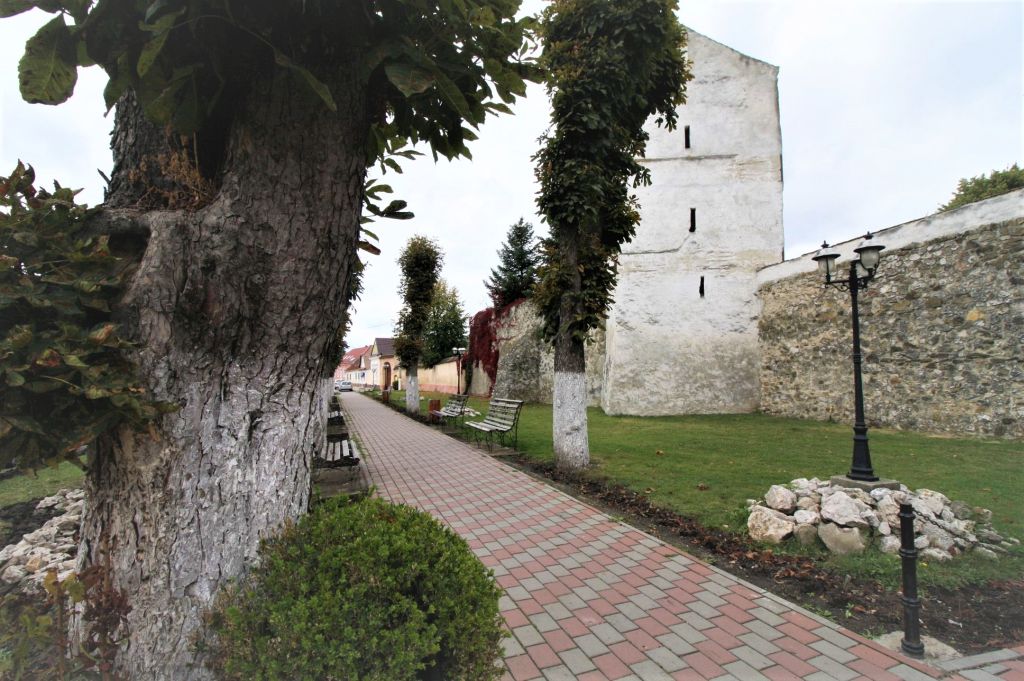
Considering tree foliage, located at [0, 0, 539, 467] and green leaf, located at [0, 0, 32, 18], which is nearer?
green leaf, located at [0, 0, 32, 18]

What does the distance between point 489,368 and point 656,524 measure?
748 inches

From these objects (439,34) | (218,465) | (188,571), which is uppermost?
(439,34)

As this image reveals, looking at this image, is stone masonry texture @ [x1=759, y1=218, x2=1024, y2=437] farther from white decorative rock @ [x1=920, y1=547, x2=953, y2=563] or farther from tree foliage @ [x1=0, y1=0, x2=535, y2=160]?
tree foliage @ [x1=0, y1=0, x2=535, y2=160]

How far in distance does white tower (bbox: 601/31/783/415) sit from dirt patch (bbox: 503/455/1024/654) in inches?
404

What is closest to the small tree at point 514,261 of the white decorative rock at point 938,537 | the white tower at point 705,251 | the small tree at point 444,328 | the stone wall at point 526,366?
the small tree at point 444,328

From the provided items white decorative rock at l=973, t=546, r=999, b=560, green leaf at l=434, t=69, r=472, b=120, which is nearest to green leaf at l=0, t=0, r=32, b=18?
green leaf at l=434, t=69, r=472, b=120

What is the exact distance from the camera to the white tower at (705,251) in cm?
1420

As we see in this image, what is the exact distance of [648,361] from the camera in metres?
14.3

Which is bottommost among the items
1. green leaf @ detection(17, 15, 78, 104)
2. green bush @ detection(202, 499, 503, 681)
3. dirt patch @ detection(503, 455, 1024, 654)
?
dirt patch @ detection(503, 455, 1024, 654)

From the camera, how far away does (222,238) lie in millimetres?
1995

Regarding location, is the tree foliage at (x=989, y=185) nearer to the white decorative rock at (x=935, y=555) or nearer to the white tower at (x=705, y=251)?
the white tower at (x=705, y=251)

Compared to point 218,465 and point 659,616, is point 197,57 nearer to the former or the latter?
point 218,465

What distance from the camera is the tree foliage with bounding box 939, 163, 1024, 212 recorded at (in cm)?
1722

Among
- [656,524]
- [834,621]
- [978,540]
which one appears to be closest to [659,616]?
[834,621]
